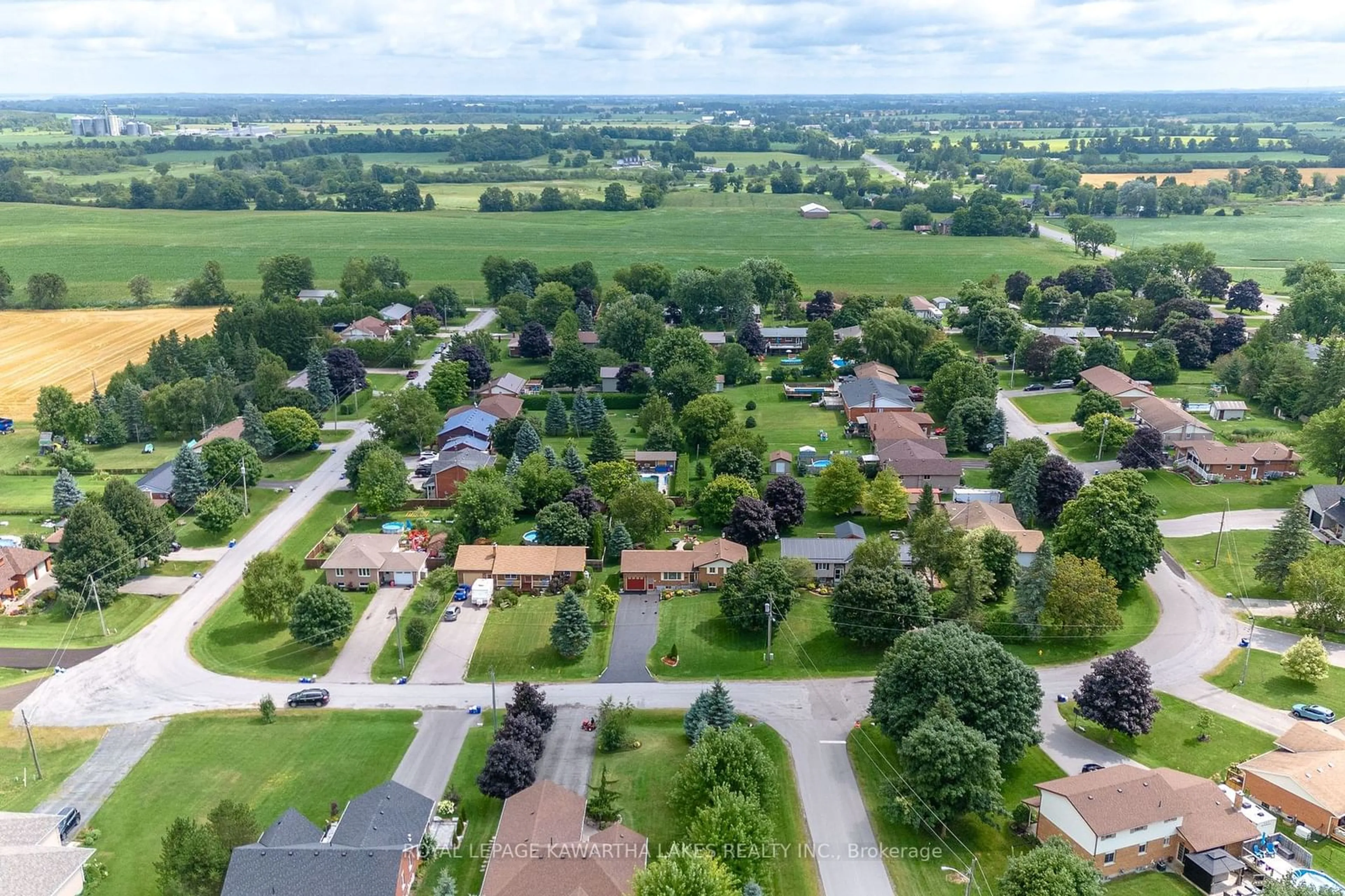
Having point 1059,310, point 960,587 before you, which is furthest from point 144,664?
point 1059,310

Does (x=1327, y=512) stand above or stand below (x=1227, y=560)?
above

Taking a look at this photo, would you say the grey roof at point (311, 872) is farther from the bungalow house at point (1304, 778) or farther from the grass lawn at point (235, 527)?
the grass lawn at point (235, 527)

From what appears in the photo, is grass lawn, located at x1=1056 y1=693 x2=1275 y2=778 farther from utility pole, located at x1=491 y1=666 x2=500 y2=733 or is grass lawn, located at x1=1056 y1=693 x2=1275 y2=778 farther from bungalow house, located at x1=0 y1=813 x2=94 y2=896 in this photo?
bungalow house, located at x1=0 y1=813 x2=94 y2=896

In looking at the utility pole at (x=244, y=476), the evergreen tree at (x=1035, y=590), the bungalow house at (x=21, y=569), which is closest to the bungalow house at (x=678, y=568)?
the evergreen tree at (x=1035, y=590)

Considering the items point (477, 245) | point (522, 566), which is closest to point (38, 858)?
point (522, 566)

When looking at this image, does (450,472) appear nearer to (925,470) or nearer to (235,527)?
(235,527)

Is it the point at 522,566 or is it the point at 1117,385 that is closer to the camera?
the point at 522,566

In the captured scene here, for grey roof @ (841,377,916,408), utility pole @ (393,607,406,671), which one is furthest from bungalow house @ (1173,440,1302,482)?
utility pole @ (393,607,406,671)

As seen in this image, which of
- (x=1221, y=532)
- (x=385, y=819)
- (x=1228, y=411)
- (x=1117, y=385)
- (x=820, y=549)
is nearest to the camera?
(x=385, y=819)
